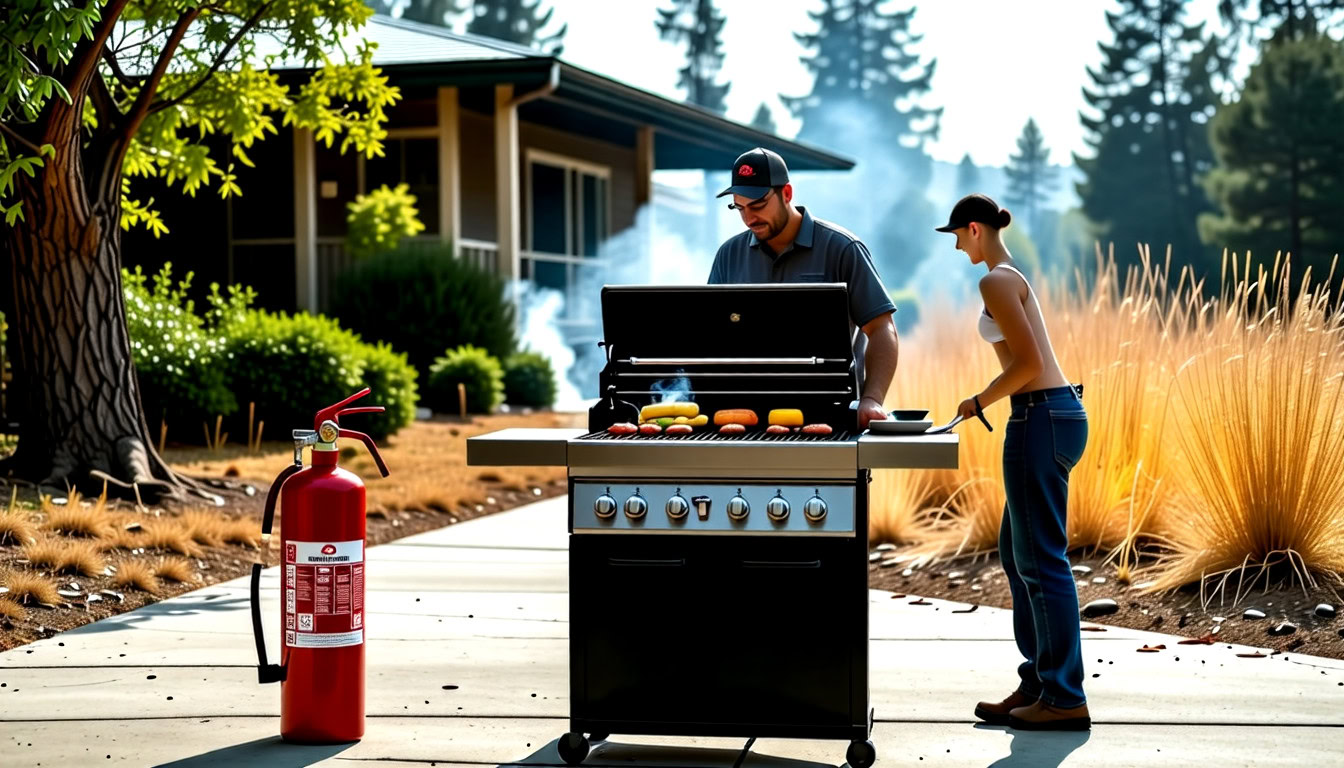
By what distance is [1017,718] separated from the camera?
5.22 meters

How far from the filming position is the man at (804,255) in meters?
5.34

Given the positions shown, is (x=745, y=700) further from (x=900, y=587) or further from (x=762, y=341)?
(x=900, y=587)

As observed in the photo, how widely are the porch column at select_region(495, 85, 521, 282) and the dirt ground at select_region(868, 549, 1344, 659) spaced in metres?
11.5

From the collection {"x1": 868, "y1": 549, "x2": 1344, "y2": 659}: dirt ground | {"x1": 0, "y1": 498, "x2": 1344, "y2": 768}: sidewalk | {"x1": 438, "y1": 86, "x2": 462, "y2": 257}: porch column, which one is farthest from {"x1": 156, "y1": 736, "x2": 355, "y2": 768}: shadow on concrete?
{"x1": 438, "y1": 86, "x2": 462, "y2": 257}: porch column

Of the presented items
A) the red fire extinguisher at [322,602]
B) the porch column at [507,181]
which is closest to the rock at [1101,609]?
the red fire extinguisher at [322,602]

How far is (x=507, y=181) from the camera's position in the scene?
19047 mm

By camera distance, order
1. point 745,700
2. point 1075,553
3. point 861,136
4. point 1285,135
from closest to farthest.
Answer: point 745,700, point 1075,553, point 1285,135, point 861,136

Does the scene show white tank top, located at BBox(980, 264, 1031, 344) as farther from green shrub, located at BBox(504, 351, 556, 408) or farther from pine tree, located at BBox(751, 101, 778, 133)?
pine tree, located at BBox(751, 101, 778, 133)

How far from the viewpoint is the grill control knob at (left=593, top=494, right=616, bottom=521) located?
4648mm

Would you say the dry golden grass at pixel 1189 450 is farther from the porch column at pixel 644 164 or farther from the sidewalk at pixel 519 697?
the porch column at pixel 644 164

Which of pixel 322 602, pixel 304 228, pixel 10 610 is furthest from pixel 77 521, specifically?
pixel 304 228

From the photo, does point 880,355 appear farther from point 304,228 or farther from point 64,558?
point 304,228

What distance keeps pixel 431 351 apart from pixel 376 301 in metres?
0.84

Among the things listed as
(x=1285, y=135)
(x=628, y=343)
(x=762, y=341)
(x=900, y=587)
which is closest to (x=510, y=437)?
(x=628, y=343)
